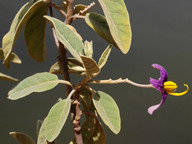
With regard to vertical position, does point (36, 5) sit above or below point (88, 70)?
above

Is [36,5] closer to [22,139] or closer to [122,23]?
[122,23]

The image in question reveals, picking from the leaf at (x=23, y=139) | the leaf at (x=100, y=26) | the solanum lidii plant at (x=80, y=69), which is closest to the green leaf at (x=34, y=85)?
the solanum lidii plant at (x=80, y=69)

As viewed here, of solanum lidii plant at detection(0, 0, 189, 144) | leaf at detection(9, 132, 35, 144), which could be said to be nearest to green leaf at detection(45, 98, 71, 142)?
solanum lidii plant at detection(0, 0, 189, 144)

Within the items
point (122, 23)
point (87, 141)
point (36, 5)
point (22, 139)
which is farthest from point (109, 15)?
point (22, 139)

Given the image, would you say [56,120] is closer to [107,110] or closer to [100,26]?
[107,110]

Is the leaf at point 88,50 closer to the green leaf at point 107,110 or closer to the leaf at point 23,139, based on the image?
the green leaf at point 107,110

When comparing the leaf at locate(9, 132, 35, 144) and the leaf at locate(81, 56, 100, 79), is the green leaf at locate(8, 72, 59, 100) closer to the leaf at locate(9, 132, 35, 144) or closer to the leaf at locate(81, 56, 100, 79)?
the leaf at locate(81, 56, 100, 79)
